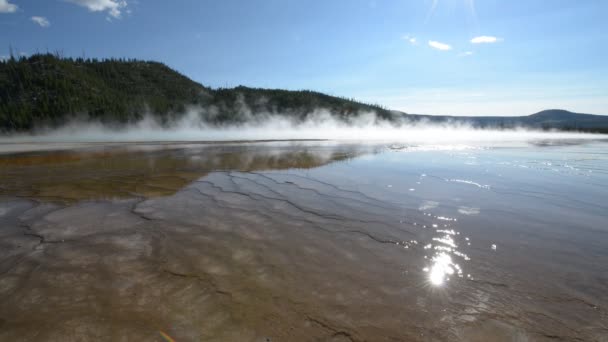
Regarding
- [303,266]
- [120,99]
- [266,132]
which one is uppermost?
[120,99]

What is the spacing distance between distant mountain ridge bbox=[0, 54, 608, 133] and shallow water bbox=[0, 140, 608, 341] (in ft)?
271

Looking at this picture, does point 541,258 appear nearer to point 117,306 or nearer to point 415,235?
point 415,235

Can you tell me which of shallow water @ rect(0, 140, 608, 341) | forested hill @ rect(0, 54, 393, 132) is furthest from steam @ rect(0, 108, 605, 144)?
shallow water @ rect(0, 140, 608, 341)

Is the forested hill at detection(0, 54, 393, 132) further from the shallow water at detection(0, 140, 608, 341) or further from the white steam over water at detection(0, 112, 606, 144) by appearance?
the shallow water at detection(0, 140, 608, 341)

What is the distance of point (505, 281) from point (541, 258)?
995mm

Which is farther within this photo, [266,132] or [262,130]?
[262,130]

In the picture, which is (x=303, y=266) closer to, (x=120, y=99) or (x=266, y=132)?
(x=266, y=132)

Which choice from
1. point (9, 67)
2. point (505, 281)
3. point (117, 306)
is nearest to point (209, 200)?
point (117, 306)

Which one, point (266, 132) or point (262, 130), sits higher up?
point (262, 130)

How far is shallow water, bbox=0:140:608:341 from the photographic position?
2.41 meters

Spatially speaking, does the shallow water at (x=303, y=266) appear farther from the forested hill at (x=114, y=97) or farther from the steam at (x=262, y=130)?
the forested hill at (x=114, y=97)

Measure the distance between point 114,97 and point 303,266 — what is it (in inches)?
4727

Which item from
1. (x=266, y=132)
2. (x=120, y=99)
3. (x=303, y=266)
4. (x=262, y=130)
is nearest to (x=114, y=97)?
(x=120, y=99)

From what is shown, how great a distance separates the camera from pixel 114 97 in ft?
326
